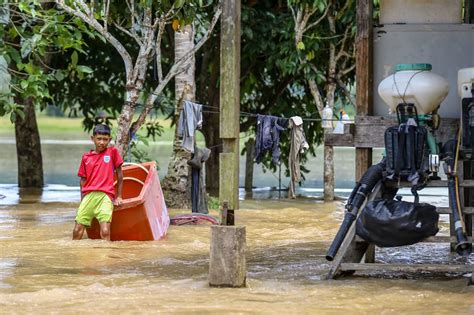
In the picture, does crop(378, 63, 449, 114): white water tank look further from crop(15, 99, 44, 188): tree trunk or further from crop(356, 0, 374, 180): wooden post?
crop(15, 99, 44, 188): tree trunk

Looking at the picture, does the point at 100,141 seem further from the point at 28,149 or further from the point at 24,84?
the point at 28,149

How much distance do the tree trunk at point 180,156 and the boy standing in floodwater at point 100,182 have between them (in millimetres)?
4331

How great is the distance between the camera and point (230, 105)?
9109 millimetres

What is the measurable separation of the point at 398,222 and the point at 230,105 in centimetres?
173

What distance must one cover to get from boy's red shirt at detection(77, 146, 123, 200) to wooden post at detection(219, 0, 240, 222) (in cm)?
295

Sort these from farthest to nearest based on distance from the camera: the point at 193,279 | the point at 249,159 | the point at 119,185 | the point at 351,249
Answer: the point at 249,159, the point at 119,185, the point at 351,249, the point at 193,279

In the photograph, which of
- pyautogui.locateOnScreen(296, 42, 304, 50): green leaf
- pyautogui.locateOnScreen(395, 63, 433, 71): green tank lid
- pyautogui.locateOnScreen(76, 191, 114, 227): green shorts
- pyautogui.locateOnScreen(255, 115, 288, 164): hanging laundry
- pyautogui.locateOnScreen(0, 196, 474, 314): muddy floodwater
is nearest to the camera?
pyautogui.locateOnScreen(0, 196, 474, 314): muddy floodwater

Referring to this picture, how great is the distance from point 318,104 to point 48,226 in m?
6.59

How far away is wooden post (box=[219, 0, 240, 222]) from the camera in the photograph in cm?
905

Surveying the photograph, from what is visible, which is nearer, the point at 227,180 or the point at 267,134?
the point at 227,180

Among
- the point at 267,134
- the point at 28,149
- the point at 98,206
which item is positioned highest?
the point at 267,134

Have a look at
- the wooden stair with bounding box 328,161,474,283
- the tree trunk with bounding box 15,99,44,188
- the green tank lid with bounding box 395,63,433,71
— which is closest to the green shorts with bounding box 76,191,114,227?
the wooden stair with bounding box 328,161,474,283

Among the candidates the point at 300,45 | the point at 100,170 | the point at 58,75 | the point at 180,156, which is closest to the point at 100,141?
the point at 100,170

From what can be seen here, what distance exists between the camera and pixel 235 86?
9.13m
